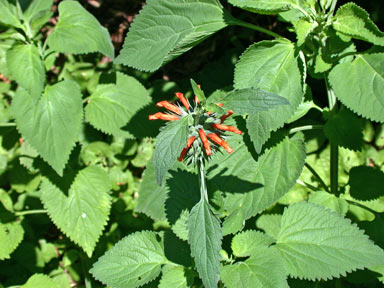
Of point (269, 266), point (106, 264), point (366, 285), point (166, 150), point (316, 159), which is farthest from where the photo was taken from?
point (316, 159)

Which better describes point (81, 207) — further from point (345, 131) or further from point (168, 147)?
point (345, 131)

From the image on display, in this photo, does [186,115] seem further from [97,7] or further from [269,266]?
[97,7]

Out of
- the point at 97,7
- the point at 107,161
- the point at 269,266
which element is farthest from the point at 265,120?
the point at 97,7

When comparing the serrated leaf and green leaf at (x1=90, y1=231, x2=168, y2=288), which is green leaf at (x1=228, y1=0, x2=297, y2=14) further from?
green leaf at (x1=90, y1=231, x2=168, y2=288)

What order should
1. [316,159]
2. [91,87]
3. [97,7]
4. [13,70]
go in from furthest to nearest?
[97,7] → [316,159] → [91,87] → [13,70]

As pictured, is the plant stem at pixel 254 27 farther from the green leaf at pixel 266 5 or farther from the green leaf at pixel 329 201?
the green leaf at pixel 329 201

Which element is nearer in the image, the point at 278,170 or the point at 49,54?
the point at 278,170
